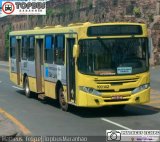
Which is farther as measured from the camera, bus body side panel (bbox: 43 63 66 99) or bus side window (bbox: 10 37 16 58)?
bus side window (bbox: 10 37 16 58)

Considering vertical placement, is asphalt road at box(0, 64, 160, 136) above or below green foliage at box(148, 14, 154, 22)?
below

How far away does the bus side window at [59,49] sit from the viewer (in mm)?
18719

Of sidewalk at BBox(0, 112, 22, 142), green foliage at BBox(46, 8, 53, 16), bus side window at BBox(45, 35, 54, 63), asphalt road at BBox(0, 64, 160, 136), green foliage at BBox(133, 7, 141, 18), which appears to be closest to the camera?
sidewalk at BBox(0, 112, 22, 142)

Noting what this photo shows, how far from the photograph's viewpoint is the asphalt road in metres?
14.7

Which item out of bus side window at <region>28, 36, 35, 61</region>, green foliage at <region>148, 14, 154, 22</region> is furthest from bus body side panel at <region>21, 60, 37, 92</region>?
green foliage at <region>148, 14, 154, 22</region>

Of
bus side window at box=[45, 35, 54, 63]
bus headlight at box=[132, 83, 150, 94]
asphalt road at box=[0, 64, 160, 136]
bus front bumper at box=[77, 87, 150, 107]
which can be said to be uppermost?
bus side window at box=[45, 35, 54, 63]

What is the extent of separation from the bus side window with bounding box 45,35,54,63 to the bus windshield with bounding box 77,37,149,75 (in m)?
3.18

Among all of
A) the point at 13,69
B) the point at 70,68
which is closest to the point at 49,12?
the point at 13,69

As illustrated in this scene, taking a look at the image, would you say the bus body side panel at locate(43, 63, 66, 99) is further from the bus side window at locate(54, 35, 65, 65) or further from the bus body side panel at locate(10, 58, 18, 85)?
the bus body side panel at locate(10, 58, 18, 85)

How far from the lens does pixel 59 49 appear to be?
62.6ft

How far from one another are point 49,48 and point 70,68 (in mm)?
2818

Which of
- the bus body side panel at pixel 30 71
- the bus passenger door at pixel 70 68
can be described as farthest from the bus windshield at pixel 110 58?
the bus body side panel at pixel 30 71

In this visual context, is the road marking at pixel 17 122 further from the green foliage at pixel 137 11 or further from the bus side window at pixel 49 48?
the green foliage at pixel 137 11

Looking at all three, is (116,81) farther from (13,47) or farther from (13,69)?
(13,69)
